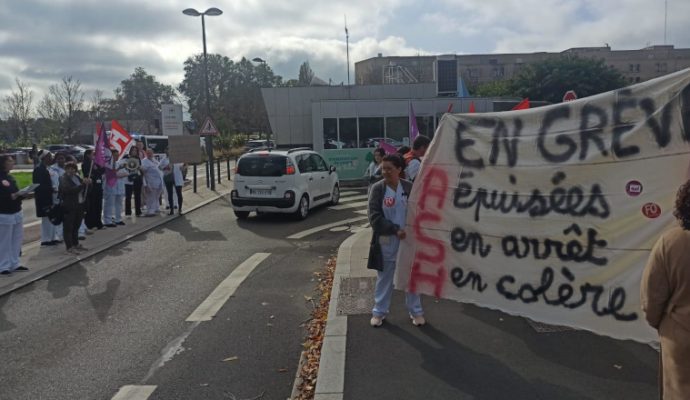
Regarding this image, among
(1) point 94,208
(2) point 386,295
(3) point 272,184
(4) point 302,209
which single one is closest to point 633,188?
(2) point 386,295

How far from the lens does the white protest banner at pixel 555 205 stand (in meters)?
3.85

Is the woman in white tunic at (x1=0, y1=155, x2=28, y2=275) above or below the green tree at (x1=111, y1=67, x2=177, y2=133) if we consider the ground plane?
below

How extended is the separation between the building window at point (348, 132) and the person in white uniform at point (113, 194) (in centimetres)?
1074

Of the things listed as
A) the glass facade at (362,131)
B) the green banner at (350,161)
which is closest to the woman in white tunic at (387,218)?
the green banner at (350,161)

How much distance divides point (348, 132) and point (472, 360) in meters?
18.5

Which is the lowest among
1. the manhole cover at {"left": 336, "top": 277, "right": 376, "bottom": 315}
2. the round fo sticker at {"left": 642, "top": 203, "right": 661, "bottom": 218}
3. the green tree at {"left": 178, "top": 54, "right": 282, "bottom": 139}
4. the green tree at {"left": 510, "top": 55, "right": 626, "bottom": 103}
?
the manhole cover at {"left": 336, "top": 277, "right": 376, "bottom": 315}

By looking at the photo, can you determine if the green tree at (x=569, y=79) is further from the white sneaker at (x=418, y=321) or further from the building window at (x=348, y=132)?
the white sneaker at (x=418, y=321)

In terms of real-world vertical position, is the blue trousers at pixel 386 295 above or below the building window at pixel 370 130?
below

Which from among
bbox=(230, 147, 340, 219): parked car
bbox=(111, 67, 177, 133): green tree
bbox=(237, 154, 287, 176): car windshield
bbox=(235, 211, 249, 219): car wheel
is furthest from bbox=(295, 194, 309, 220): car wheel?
bbox=(111, 67, 177, 133): green tree

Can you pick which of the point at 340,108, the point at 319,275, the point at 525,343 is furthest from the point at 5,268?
the point at 340,108

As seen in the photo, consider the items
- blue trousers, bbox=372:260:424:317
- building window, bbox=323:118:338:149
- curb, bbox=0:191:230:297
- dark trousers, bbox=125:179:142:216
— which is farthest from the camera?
building window, bbox=323:118:338:149

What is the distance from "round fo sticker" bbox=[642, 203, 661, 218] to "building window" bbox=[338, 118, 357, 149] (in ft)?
61.7

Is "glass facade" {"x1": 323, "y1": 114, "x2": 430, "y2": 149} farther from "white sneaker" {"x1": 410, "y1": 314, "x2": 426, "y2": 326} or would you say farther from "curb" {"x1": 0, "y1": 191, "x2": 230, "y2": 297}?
"white sneaker" {"x1": 410, "y1": 314, "x2": 426, "y2": 326}

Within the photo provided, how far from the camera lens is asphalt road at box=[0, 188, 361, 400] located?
4.65m
